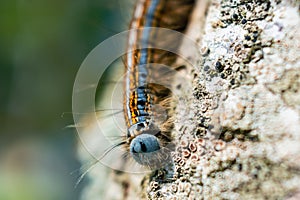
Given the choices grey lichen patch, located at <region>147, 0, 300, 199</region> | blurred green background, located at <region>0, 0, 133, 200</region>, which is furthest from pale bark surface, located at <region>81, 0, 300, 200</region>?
blurred green background, located at <region>0, 0, 133, 200</region>

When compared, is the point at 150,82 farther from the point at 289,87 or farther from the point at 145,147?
the point at 289,87

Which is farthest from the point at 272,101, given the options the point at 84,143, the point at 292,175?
the point at 84,143

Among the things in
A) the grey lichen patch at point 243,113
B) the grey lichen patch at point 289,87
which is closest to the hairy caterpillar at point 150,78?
the grey lichen patch at point 243,113

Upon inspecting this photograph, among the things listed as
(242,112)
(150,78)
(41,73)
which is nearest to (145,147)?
(242,112)

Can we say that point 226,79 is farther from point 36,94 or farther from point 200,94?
point 36,94

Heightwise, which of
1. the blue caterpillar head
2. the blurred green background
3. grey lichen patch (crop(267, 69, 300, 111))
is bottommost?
the blue caterpillar head

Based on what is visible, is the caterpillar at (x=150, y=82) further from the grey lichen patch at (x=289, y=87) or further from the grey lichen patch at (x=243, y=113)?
the grey lichen patch at (x=289, y=87)

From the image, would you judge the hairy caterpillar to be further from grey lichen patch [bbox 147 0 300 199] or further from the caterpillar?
grey lichen patch [bbox 147 0 300 199]

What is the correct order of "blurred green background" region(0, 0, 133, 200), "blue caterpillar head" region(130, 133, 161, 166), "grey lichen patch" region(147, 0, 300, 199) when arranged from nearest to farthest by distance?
"grey lichen patch" region(147, 0, 300, 199) → "blue caterpillar head" region(130, 133, 161, 166) → "blurred green background" region(0, 0, 133, 200)

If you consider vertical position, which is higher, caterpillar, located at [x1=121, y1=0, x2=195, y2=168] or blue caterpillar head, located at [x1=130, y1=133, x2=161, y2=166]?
caterpillar, located at [x1=121, y1=0, x2=195, y2=168]
